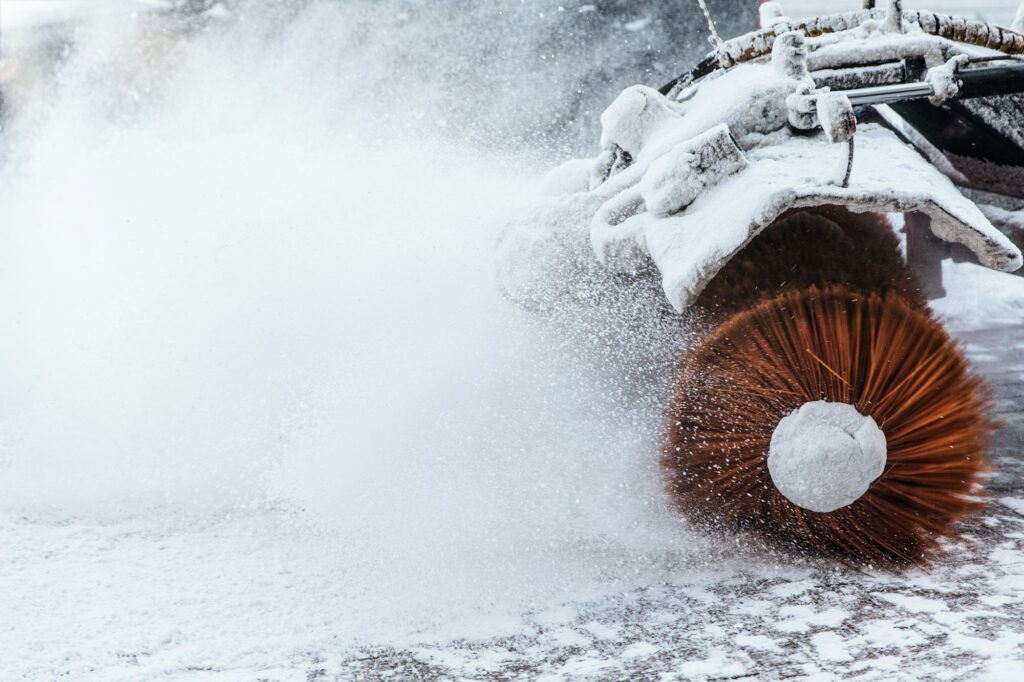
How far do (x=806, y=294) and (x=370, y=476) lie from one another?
4.43ft

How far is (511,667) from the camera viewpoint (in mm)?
1492

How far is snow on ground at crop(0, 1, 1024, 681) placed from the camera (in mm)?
1570

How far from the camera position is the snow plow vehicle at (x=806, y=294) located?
167cm

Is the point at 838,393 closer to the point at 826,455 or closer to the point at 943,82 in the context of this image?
the point at 826,455

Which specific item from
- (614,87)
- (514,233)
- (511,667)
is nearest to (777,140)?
(514,233)

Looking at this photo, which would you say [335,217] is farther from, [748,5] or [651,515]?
[748,5]

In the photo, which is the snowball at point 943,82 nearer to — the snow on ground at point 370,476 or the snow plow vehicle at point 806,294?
the snow plow vehicle at point 806,294

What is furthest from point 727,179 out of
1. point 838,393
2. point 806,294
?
point 838,393

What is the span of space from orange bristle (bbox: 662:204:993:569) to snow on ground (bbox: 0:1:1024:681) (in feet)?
0.34

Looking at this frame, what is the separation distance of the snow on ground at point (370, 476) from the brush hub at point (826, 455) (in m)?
0.21

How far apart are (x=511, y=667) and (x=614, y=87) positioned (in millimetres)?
5668

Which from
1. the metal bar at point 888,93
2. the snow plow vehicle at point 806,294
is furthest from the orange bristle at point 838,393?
the metal bar at point 888,93

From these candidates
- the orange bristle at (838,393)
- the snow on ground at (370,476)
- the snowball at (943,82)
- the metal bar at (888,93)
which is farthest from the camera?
the snowball at (943,82)

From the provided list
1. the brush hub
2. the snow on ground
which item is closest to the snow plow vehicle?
the brush hub
